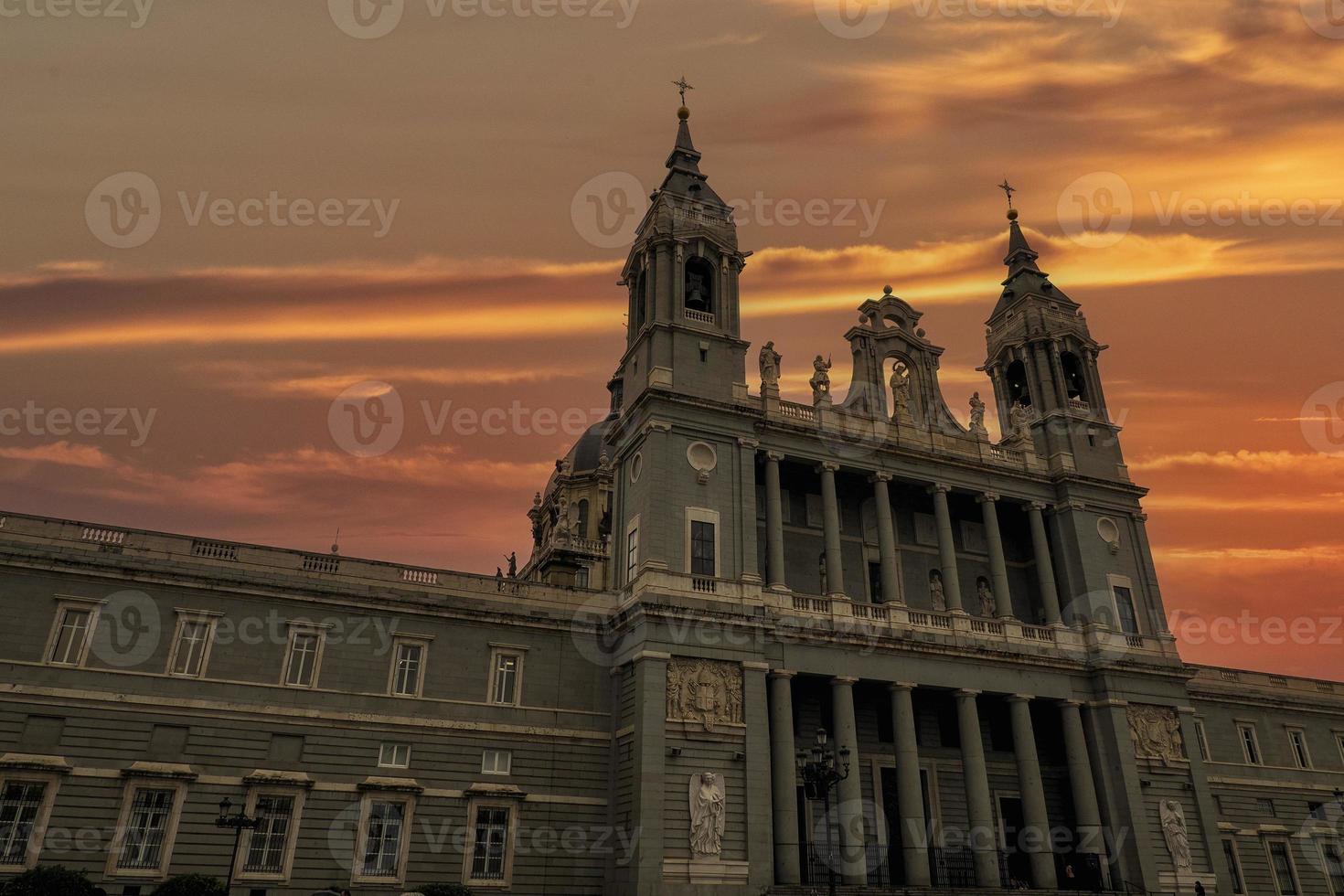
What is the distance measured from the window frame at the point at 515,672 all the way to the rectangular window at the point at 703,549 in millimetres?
7141

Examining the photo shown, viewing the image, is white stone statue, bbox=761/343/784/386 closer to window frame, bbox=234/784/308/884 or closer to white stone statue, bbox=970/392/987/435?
white stone statue, bbox=970/392/987/435

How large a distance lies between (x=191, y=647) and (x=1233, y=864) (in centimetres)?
4483

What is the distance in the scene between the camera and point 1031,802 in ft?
119

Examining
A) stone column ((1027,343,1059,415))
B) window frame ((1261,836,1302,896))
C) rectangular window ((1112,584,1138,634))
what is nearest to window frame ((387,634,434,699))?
rectangular window ((1112,584,1138,634))

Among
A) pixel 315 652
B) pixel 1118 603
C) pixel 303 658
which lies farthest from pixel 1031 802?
pixel 303 658

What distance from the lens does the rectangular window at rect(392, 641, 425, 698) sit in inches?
1271

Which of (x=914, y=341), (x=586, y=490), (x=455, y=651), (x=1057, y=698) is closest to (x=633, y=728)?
(x=455, y=651)

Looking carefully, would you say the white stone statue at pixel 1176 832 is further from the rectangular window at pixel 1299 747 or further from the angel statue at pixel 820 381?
the angel statue at pixel 820 381

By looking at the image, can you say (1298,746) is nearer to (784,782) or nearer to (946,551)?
(946,551)

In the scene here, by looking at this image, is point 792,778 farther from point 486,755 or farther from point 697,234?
point 697,234

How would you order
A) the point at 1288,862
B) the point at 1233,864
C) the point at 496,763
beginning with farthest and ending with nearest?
the point at 1288,862 < the point at 1233,864 < the point at 496,763

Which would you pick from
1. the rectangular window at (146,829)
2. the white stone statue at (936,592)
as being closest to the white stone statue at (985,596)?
the white stone statue at (936,592)

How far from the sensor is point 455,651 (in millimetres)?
33375

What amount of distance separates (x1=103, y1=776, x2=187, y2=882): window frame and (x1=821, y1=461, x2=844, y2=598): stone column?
23691mm
